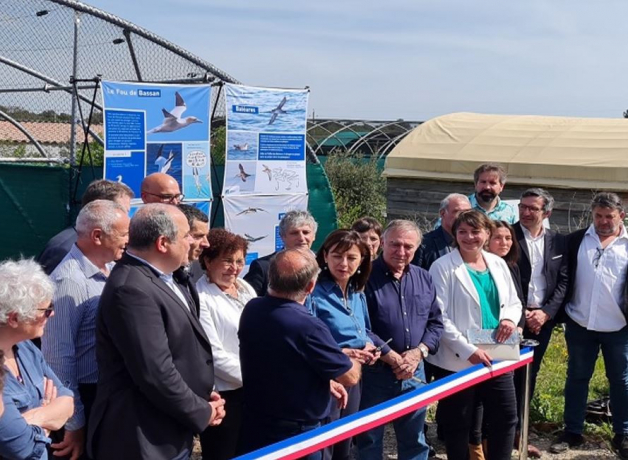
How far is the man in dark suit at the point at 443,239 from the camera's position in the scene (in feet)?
18.8

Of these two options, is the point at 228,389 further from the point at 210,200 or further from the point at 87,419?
the point at 210,200

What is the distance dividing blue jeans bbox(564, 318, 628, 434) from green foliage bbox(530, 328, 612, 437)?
29 cm

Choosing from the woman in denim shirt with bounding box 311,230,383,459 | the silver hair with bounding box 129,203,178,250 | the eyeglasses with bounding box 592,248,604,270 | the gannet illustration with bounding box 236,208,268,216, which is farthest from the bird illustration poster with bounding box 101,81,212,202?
the eyeglasses with bounding box 592,248,604,270

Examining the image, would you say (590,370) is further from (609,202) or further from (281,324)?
(281,324)

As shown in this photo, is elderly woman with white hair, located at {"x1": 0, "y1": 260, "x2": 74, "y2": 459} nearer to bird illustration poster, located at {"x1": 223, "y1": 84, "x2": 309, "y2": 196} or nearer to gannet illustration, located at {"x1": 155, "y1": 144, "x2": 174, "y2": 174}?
gannet illustration, located at {"x1": 155, "y1": 144, "x2": 174, "y2": 174}

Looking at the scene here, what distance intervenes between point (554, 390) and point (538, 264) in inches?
69.5

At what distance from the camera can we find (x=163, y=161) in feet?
25.4

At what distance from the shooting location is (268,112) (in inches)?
348

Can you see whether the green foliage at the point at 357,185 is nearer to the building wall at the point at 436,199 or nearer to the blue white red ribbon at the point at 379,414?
the building wall at the point at 436,199

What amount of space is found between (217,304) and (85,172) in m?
4.97

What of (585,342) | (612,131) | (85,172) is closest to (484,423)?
(585,342)

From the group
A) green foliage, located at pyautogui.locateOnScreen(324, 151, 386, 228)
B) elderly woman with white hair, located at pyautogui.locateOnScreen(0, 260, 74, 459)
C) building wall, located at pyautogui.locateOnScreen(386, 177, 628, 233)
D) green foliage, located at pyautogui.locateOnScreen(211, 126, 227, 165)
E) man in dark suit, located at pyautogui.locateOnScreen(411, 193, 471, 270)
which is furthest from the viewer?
green foliage, located at pyautogui.locateOnScreen(324, 151, 386, 228)

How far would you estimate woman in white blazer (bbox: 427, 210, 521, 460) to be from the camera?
16.6ft

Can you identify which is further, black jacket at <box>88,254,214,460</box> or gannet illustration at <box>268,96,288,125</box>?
gannet illustration at <box>268,96,288,125</box>
